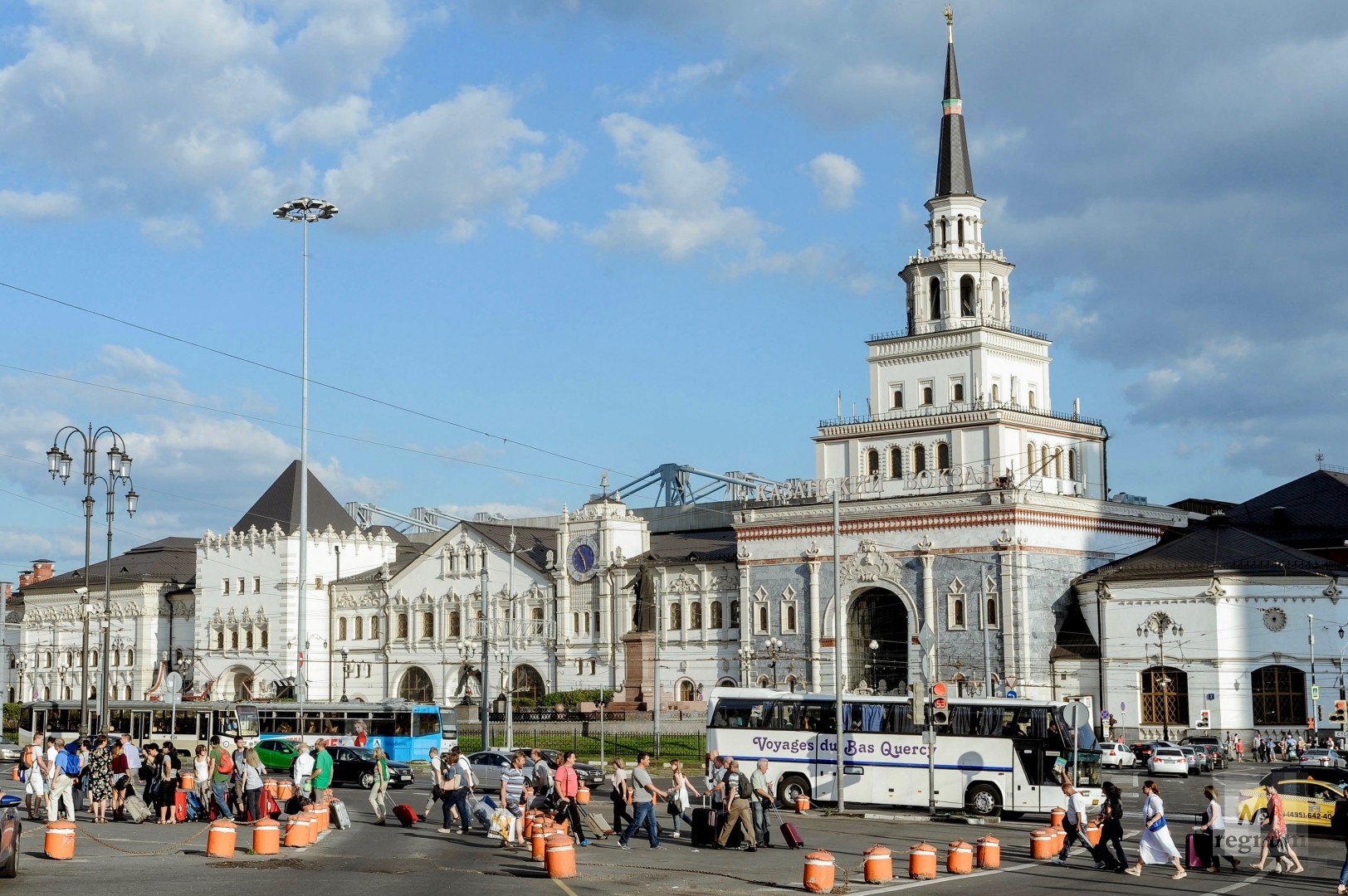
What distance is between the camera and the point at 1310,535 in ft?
305

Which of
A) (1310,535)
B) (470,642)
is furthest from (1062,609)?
(470,642)

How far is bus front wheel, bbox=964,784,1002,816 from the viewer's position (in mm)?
41344

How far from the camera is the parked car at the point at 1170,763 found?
6094 centimetres

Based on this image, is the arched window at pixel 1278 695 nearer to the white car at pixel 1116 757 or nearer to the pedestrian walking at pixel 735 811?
the white car at pixel 1116 757

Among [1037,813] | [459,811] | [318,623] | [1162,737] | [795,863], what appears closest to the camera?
[795,863]

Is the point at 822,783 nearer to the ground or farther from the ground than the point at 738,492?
nearer to the ground

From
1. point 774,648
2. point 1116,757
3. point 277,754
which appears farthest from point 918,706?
point 774,648

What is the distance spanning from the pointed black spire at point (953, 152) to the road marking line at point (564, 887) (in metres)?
62.0

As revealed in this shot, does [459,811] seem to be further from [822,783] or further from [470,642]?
[470,642]

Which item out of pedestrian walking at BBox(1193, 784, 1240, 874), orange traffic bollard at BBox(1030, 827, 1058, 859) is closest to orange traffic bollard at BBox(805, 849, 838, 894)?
orange traffic bollard at BBox(1030, 827, 1058, 859)

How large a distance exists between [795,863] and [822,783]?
14.3 metres

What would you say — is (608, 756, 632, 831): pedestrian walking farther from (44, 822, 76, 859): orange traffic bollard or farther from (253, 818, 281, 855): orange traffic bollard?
(44, 822, 76, 859): orange traffic bollard

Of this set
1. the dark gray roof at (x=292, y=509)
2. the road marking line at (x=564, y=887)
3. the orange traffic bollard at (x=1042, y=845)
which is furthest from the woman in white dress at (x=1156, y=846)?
the dark gray roof at (x=292, y=509)

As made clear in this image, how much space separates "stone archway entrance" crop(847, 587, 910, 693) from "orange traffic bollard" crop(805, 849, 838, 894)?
186 ft
